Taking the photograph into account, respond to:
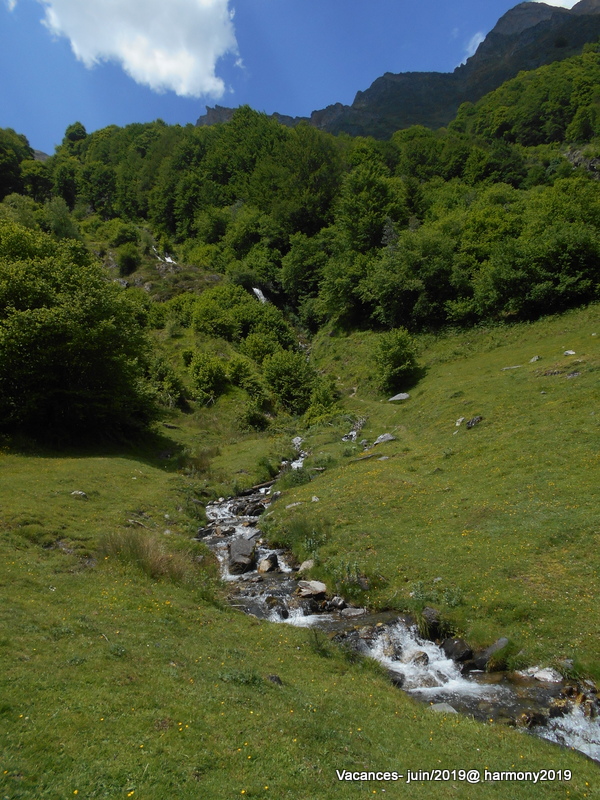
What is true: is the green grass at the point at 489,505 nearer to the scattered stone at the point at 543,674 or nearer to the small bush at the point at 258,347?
the scattered stone at the point at 543,674

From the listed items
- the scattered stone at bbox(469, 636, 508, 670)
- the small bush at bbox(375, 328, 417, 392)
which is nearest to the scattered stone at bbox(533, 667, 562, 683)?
the scattered stone at bbox(469, 636, 508, 670)

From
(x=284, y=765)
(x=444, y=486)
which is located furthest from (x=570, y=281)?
(x=284, y=765)

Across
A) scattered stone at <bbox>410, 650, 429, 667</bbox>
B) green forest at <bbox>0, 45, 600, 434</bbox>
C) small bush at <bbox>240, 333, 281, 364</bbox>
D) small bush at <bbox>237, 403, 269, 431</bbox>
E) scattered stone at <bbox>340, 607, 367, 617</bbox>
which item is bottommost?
scattered stone at <bbox>410, 650, 429, 667</bbox>

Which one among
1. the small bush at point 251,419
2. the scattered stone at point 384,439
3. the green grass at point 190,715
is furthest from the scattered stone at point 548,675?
the small bush at point 251,419

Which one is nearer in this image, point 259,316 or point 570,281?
point 570,281

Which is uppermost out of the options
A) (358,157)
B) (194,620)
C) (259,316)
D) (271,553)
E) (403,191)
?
(358,157)

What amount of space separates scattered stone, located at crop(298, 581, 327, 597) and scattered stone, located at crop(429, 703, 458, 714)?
6.60 metres

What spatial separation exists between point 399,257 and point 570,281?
2070 centimetres

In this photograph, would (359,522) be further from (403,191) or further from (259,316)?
(403,191)

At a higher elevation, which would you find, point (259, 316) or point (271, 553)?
point (259, 316)

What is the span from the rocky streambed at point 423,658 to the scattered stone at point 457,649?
0.03 metres

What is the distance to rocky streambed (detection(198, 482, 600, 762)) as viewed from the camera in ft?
34.0

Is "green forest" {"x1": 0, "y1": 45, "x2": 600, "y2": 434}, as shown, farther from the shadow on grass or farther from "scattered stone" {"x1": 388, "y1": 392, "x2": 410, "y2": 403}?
"scattered stone" {"x1": 388, "y1": 392, "x2": 410, "y2": 403}

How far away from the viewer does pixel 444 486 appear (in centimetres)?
2312
